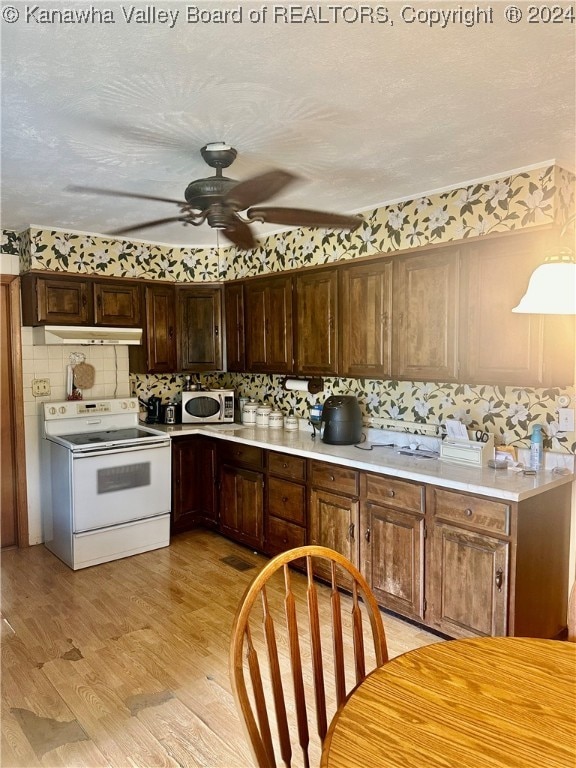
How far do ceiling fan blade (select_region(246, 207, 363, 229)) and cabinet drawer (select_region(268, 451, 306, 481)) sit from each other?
65.3 inches

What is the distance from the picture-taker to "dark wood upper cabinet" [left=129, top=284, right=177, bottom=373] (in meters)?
4.50

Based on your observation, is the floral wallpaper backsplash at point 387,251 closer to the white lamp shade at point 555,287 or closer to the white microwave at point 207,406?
the white microwave at point 207,406

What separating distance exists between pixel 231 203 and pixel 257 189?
174mm

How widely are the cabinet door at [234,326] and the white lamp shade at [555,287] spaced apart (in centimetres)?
304

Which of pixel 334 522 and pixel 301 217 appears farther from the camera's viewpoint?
pixel 334 522

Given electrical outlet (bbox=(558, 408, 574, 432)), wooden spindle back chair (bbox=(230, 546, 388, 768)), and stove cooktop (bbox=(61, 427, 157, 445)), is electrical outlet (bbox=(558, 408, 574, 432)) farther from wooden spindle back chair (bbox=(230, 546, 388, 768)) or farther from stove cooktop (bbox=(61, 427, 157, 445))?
stove cooktop (bbox=(61, 427, 157, 445))

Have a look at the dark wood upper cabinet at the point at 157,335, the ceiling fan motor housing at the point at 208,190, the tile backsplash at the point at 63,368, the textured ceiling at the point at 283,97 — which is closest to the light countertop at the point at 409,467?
the dark wood upper cabinet at the point at 157,335

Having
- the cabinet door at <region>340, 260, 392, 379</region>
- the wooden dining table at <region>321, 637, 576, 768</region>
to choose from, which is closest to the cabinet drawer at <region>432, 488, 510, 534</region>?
the cabinet door at <region>340, 260, 392, 379</region>

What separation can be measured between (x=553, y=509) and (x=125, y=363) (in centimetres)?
351

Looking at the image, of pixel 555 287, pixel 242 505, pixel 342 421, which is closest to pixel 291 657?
pixel 555 287

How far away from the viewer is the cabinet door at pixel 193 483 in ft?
14.3

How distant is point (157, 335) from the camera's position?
4555mm

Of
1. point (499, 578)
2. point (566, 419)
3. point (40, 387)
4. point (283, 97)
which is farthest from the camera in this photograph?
point (40, 387)

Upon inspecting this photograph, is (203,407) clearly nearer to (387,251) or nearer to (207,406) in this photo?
(207,406)
